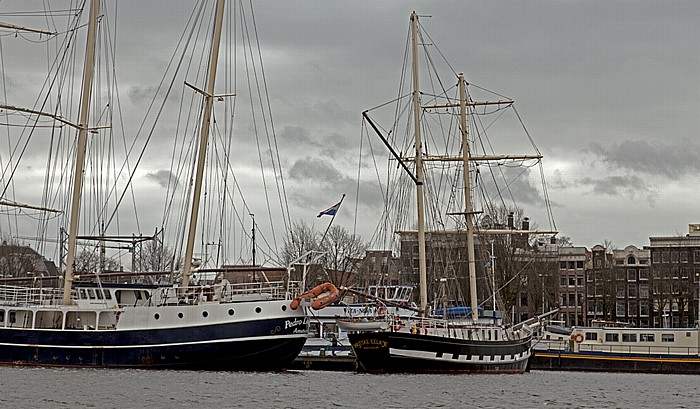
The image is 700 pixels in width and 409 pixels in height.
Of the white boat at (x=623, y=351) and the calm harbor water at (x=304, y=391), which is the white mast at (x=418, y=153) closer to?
the calm harbor water at (x=304, y=391)

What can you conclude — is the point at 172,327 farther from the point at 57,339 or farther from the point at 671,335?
the point at 671,335

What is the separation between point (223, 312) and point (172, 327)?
10.0 ft

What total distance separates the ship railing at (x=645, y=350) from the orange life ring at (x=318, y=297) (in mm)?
34872

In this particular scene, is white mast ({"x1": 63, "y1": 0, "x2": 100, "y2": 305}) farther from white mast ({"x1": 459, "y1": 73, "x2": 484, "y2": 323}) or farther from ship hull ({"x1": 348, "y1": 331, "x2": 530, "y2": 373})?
white mast ({"x1": 459, "y1": 73, "x2": 484, "y2": 323})

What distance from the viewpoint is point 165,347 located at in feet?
194

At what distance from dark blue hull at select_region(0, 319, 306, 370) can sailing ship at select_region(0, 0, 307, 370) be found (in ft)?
0.18

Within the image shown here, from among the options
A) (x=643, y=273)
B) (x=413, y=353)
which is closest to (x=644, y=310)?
(x=643, y=273)

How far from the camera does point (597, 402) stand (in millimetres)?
50906

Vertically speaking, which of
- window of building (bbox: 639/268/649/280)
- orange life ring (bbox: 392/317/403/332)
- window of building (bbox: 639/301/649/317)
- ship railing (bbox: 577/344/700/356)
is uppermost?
window of building (bbox: 639/268/649/280)

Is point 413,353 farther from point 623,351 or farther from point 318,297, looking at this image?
point 623,351

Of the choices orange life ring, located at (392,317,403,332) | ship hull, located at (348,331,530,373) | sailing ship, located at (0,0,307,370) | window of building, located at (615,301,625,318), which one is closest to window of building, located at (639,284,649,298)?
window of building, located at (615,301,625,318)

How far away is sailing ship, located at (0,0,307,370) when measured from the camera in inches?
2301

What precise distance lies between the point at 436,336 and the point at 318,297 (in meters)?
8.13

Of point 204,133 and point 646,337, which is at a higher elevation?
point 204,133
